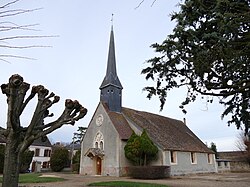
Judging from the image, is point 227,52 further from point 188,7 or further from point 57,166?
point 57,166

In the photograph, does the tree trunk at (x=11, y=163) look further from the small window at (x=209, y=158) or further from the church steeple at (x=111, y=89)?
→ the small window at (x=209, y=158)

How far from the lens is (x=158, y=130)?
2928 centimetres

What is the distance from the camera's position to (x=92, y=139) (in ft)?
96.7

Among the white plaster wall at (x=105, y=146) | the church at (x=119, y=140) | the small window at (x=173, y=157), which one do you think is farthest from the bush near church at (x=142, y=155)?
the small window at (x=173, y=157)

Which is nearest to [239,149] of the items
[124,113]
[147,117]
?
[147,117]

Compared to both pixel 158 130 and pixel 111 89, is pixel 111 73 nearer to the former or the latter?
pixel 111 89

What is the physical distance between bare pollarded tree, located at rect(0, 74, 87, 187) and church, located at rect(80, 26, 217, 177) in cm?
1969

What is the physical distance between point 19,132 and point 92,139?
2408 cm

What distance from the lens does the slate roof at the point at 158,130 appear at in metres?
26.9

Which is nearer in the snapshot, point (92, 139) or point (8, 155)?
point (8, 155)

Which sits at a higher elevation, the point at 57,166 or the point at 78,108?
the point at 78,108

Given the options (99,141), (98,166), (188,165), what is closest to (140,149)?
(99,141)

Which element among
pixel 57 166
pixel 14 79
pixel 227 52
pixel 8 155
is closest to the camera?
pixel 14 79

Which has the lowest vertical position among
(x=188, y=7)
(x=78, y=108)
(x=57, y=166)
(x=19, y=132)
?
(x=57, y=166)
